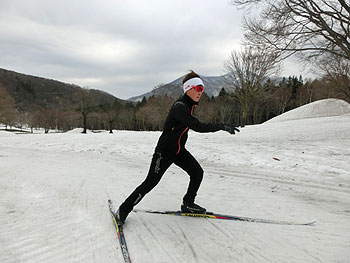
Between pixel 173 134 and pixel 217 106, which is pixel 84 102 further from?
pixel 173 134

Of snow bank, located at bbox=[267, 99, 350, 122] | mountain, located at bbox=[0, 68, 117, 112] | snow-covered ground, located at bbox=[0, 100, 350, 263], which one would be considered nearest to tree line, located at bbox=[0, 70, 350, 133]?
snow bank, located at bbox=[267, 99, 350, 122]

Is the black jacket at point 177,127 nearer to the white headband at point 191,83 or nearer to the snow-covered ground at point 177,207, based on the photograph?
the white headband at point 191,83

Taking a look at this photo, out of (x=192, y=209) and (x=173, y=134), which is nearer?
(x=173, y=134)

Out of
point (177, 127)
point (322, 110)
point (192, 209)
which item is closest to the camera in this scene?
point (177, 127)

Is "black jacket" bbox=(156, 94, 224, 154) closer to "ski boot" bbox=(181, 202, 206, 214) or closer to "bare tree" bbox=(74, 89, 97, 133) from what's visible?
"ski boot" bbox=(181, 202, 206, 214)

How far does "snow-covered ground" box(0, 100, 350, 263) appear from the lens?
2387 millimetres

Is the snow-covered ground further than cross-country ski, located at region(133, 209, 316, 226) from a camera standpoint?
No

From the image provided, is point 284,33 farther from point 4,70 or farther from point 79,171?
point 4,70

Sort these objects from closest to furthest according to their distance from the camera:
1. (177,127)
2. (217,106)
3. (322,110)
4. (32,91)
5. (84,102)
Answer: (177,127), (322,110), (84,102), (217,106), (32,91)

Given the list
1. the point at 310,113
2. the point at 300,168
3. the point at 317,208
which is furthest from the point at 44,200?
the point at 310,113

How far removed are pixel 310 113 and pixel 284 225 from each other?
104ft

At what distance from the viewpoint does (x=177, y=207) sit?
3.72m

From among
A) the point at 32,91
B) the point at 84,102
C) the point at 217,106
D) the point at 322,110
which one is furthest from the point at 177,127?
the point at 32,91

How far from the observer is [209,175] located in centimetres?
568
